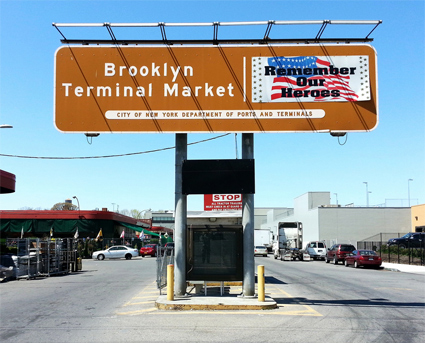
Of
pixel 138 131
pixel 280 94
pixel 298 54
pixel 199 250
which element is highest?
pixel 298 54

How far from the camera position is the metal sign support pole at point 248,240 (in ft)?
43.6

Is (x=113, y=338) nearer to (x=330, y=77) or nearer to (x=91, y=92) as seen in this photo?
(x=91, y=92)

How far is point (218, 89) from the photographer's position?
1375cm

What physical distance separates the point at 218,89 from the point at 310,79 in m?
2.67

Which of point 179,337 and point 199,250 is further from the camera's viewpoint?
point 199,250

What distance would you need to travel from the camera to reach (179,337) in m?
9.04

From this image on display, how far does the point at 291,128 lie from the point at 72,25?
6.77m

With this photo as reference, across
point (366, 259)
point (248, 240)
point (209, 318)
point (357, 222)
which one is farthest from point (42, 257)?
point (357, 222)

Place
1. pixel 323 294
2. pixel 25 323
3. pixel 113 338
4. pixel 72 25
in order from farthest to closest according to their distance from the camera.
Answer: pixel 323 294, pixel 72 25, pixel 25 323, pixel 113 338

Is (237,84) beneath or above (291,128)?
above

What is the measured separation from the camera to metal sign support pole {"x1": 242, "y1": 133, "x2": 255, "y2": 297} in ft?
43.6

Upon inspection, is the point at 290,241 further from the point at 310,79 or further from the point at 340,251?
the point at 310,79

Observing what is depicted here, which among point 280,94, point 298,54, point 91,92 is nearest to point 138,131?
point 91,92

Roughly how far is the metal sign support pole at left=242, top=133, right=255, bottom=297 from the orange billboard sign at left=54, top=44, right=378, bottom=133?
0.73 m
